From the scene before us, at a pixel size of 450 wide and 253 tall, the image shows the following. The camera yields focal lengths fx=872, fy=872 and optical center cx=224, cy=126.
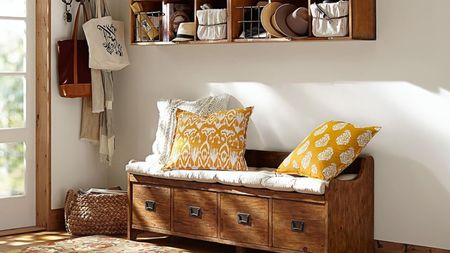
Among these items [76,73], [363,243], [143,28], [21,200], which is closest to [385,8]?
[363,243]

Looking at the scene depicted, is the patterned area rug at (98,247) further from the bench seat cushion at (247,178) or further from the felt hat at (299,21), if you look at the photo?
the felt hat at (299,21)

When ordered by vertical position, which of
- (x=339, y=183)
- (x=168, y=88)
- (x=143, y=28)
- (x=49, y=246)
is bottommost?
(x=49, y=246)

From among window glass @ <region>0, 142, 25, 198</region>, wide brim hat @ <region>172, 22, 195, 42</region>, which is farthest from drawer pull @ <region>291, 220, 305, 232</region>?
window glass @ <region>0, 142, 25, 198</region>

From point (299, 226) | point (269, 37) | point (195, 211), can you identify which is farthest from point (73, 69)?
point (299, 226)

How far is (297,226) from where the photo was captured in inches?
183

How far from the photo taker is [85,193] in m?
5.85

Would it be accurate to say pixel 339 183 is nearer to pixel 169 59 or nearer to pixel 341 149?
pixel 341 149

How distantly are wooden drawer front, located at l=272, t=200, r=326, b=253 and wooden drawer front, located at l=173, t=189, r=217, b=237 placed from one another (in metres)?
0.45

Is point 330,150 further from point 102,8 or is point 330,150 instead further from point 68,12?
point 68,12

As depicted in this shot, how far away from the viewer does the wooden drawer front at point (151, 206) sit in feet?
17.3

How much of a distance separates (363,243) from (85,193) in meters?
2.00

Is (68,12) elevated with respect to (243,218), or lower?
elevated

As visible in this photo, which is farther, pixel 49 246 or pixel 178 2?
pixel 178 2

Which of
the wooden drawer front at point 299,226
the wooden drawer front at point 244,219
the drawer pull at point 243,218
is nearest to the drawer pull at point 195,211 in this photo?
the wooden drawer front at point 244,219
